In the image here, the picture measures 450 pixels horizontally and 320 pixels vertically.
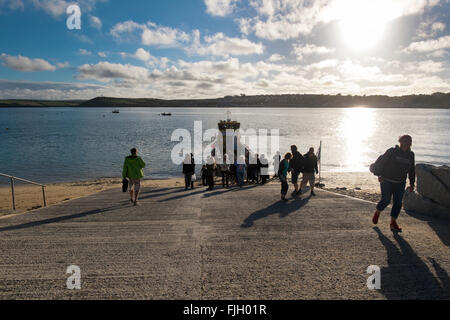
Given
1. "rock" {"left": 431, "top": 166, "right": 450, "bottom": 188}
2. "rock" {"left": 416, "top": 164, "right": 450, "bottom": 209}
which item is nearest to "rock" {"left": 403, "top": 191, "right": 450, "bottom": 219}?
"rock" {"left": 416, "top": 164, "right": 450, "bottom": 209}

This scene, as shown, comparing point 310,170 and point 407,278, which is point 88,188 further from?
point 407,278

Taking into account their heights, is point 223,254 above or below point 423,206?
below

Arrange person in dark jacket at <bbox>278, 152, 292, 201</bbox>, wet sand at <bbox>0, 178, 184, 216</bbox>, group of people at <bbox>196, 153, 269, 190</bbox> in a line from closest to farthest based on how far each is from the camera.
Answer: person in dark jacket at <bbox>278, 152, 292, 201</bbox> < group of people at <bbox>196, 153, 269, 190</bbox> < wet sand at <bbox>0, 178, 184, 216</bbox>

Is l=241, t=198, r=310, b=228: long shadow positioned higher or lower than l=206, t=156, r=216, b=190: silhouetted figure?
lower

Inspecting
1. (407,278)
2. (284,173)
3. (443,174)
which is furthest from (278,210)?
(443,174)

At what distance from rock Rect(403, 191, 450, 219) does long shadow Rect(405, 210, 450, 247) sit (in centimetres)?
13

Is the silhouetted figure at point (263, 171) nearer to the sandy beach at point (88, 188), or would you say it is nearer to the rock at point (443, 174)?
the sandy beach at point (88, 188)

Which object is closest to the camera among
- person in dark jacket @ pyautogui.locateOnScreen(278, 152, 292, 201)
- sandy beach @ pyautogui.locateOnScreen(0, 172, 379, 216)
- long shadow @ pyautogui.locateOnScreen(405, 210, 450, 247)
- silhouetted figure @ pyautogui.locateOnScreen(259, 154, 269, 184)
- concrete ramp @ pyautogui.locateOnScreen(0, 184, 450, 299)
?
concrete ramp @ pyautogui.locateOnScreen(0, 184, 450, 299)

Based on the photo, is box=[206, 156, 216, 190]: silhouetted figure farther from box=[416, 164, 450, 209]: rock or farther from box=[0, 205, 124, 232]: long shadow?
box=[416, 164, 450, 209]: rock

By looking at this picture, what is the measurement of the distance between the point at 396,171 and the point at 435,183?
175cm

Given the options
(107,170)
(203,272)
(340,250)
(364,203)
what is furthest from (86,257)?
(107,170)

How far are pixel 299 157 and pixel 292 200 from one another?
62.0 inches

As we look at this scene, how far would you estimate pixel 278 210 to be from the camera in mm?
6887

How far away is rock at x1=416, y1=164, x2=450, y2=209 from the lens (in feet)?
19.5
